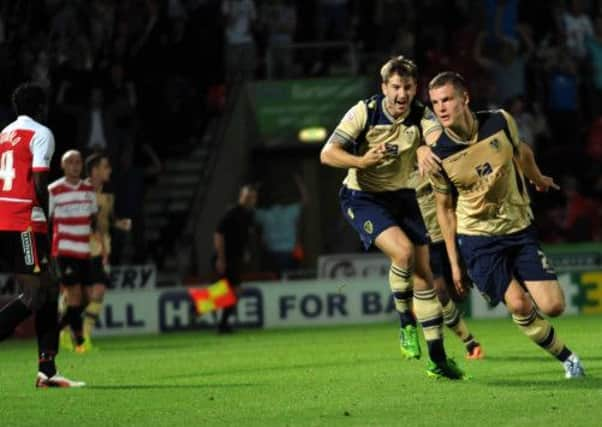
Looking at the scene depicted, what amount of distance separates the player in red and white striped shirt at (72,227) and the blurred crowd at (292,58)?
565 centimetres

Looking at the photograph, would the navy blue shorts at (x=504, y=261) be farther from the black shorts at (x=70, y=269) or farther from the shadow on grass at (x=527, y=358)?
the black shorts at (x=70, y=269)

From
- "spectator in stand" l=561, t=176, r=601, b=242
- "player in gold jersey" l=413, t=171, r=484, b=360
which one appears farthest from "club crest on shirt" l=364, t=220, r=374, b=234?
"spectator in stand" l=561, t=176, r=601, b=242

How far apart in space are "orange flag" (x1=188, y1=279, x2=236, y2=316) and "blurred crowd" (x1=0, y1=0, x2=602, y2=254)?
2310 millimetres

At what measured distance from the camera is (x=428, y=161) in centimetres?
1259

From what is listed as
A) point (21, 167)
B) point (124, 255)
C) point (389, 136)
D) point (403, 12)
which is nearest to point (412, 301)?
point (389, 136)

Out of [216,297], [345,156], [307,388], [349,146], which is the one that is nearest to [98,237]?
[216,297]

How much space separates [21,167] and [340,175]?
52.7 feet

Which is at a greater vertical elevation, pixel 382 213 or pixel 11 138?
pixel 11 138

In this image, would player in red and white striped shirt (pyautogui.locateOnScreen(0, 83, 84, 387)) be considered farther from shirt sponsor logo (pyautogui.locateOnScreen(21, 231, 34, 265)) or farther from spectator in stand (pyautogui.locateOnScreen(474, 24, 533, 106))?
spectator in stand (pyautogui.locateOnScreen(474, 24, 533, 106))

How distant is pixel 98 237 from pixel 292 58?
8790 mm

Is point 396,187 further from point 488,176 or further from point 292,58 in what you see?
point 292,58

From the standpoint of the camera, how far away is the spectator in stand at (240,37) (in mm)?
27062

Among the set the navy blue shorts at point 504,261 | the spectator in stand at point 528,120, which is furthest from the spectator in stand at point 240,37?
the navy blue shorts at point 504,261

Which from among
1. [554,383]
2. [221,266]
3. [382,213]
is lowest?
[221,266]
